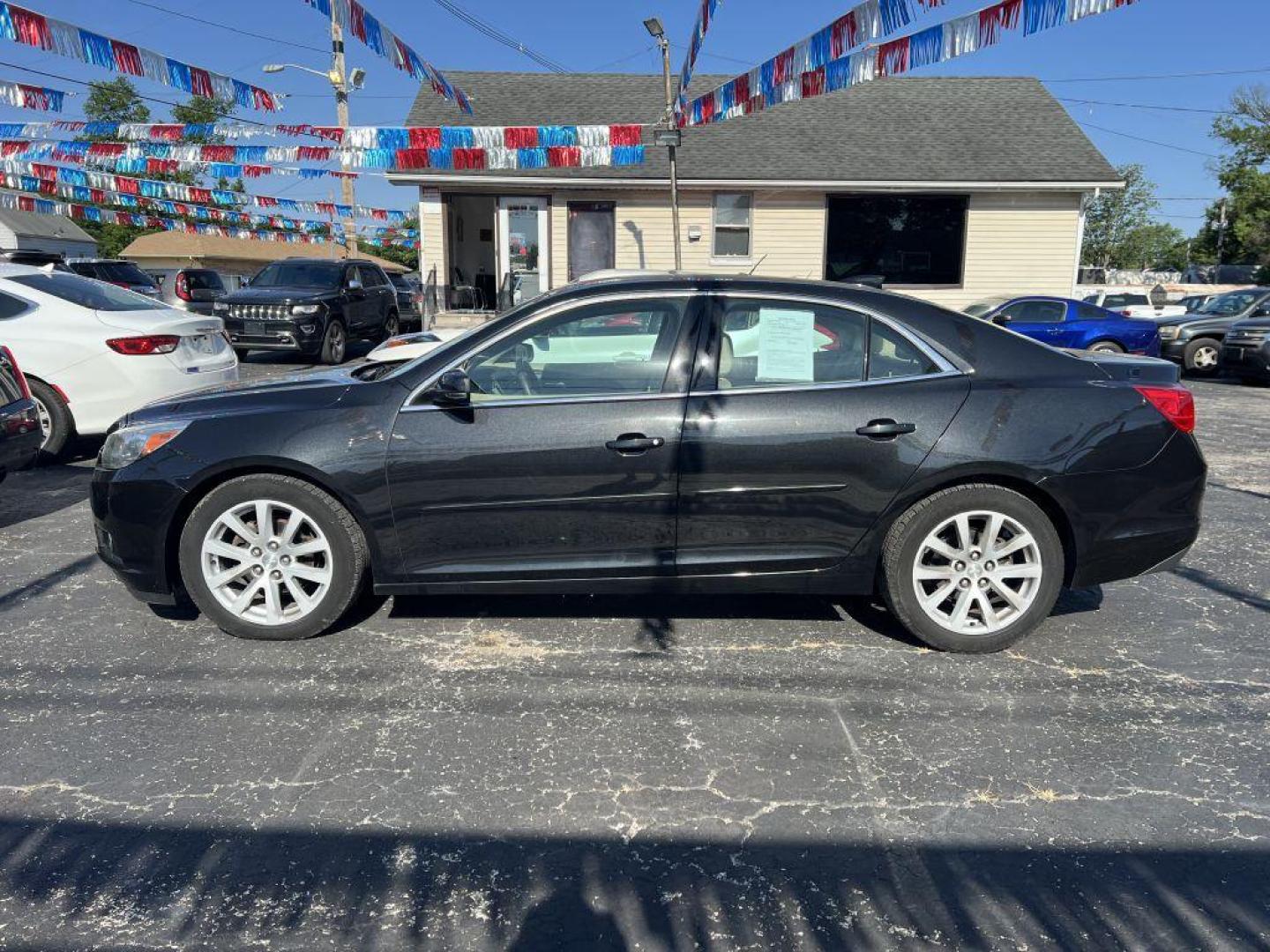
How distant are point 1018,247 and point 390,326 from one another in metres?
12.6

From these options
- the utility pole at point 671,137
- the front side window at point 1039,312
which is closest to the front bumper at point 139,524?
the utility pole at point 671,137

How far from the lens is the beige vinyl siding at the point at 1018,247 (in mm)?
17828

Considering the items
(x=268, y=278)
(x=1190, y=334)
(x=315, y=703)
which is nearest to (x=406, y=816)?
(x=315, y=703)

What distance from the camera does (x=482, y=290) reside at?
68.7 ft

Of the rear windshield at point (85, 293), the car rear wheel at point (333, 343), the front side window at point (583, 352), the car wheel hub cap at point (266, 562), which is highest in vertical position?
the rear windshield at point (85, 293)

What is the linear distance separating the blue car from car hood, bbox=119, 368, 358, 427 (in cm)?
1282

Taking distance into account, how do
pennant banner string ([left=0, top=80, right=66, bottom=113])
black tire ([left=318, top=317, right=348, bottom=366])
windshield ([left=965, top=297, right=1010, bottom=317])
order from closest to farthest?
1. pennant banner string ([left=0, top=80, right=66, bottom=113])
2. black tire ([left=318, top=317, right=348, bottom=366])
3. windshield ([left=965, top=297, right=1010, bottom=317])

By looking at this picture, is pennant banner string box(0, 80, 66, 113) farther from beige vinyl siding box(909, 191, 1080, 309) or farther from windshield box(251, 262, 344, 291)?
beige vinyl siding box(909, 191, 1080, 309)

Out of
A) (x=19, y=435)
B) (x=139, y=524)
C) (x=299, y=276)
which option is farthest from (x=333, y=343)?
(x=139, y=524)

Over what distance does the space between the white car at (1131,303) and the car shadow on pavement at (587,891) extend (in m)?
19.9

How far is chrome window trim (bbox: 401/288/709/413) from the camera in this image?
3.96 m

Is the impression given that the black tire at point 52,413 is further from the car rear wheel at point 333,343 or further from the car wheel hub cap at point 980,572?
the car rear wheel at point 333,343

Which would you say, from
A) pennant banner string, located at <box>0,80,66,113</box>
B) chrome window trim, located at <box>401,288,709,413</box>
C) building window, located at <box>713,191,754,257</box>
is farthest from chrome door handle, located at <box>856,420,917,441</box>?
building window, located at <box>713,191,754,257</box>

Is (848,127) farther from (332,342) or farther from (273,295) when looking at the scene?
(273,295)
